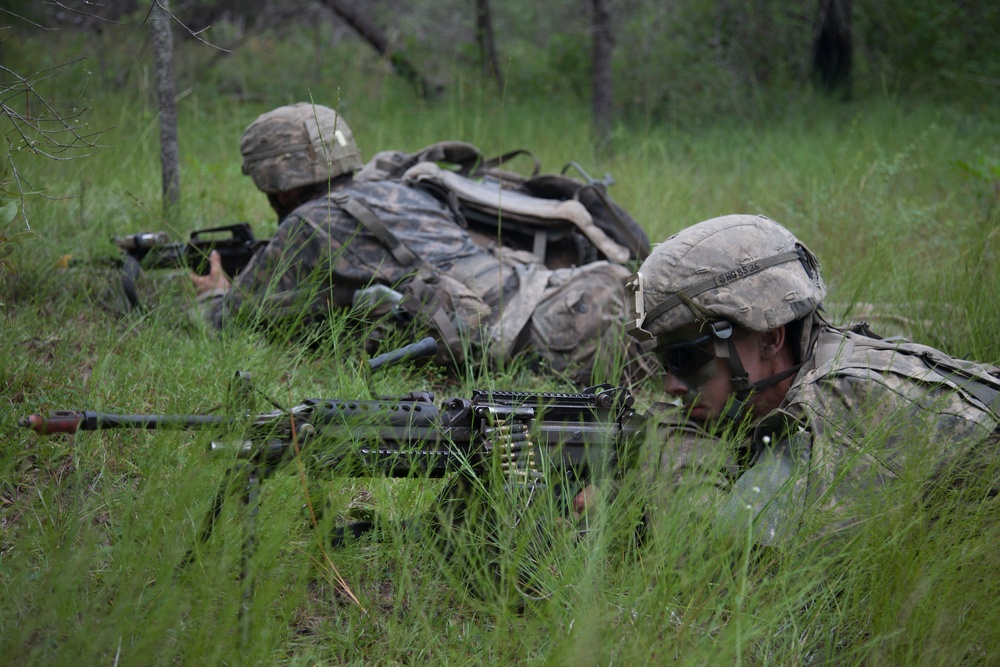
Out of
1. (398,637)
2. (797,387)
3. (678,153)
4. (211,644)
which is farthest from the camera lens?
(678,153)

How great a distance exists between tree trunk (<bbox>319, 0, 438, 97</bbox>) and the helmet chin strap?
274 inches

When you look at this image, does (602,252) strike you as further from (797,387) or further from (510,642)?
(510,642)

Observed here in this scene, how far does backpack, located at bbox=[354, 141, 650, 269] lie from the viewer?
4.68 meters

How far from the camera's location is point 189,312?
3629 mm

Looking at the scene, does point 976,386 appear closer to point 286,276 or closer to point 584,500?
point 584,500

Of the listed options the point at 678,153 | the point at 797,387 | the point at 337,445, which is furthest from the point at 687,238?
the point at 678,153

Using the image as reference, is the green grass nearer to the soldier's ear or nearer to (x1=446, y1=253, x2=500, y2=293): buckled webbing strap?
(x1=446, y1=253, x2=500, y2=293): buckled webbing strap

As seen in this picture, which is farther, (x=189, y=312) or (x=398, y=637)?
(x=189, y=312)

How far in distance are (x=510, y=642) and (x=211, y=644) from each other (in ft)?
2.19

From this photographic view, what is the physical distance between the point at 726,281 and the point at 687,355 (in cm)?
27

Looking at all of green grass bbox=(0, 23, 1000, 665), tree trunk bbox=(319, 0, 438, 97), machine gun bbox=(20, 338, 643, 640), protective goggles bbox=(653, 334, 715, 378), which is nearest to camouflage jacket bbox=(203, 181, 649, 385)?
green grass bbox=(0, 23, 1000, 665)

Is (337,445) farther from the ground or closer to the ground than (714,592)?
farther from the ground

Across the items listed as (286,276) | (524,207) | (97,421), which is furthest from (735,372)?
(524,207)

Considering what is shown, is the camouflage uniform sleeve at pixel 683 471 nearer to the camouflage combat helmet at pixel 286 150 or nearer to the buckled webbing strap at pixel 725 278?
the buckled webbing strap at pixel 725 278
